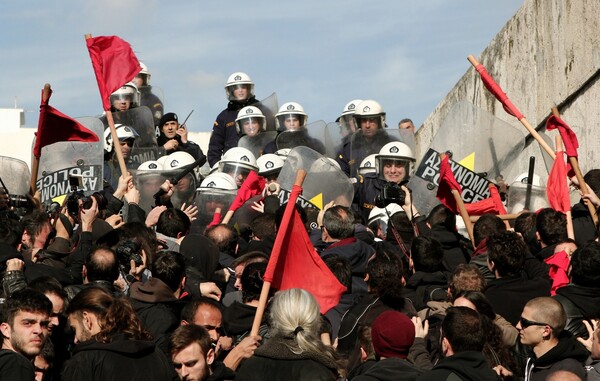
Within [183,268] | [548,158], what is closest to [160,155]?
[548,158]

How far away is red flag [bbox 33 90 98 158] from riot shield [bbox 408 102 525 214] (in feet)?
10.6

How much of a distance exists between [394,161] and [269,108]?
4.68 meters

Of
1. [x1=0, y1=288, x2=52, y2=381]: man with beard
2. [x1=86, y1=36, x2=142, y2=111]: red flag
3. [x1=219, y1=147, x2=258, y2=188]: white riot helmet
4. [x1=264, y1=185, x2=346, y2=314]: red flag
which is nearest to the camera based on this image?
[x1=0, y1=288, x2=52, y2=381]: man with beard

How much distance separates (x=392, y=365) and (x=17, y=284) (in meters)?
2.35

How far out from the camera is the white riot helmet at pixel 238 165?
52.7ft

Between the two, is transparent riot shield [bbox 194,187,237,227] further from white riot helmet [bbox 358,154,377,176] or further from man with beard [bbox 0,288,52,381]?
man with beard [bbox 0,288,52,381]

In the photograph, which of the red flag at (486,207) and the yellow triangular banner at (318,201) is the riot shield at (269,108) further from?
the red flag at (486,207)

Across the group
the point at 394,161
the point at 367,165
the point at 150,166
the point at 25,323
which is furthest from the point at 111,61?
the point at 25,323

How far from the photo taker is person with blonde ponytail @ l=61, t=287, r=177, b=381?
25.1ft

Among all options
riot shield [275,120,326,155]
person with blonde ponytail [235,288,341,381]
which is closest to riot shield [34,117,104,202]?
riot shield [275,120,326,155]

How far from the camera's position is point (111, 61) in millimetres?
14266

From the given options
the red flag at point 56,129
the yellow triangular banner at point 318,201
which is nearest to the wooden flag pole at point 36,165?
the red flag at point 56,129

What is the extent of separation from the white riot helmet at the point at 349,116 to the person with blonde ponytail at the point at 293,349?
1110 cm

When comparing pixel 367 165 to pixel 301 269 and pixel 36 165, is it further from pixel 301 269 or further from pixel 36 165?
pixel 301 269
